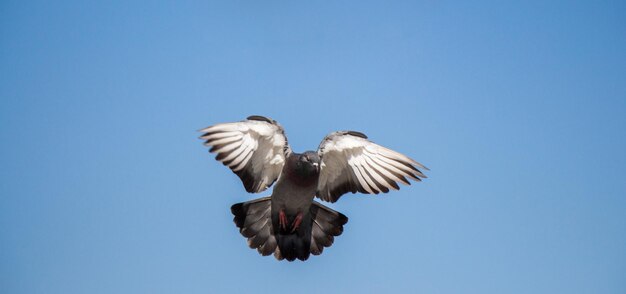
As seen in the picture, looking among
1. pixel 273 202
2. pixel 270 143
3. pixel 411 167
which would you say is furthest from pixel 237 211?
pixel 411 167

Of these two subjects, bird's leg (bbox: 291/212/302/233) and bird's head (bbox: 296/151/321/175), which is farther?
bird's leg (bbox: 291/212/302/233)

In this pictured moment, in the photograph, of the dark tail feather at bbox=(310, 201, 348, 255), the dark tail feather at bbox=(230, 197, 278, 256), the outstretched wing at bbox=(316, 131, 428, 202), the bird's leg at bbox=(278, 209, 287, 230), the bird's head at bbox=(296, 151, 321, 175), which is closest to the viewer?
the bird's head at bbox=(296, 151, 321, 175)

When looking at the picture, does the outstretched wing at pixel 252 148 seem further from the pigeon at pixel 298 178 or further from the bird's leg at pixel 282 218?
the bird's leg at pixel 282 218

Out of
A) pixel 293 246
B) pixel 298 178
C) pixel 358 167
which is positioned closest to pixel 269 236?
pixel 293 246

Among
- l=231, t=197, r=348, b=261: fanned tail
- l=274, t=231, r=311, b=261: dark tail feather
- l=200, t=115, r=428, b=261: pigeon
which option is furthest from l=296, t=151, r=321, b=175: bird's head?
l=274, t=231, r=311, b=261: dark tail feather

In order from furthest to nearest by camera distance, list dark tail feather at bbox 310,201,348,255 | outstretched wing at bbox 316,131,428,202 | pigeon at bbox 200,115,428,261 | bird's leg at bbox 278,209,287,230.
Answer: dark tail feather at bbox 310,201,348,255 < outstretched wing at bbox 316,131,428,202 < bird's leg at bbox 278,209,287,230 < pigeon at bbox 200,115,428,261

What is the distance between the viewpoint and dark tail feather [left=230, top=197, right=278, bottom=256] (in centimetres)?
1207

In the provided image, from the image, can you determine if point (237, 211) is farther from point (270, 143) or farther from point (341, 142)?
point (341, 142)

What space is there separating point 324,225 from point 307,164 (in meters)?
1.96

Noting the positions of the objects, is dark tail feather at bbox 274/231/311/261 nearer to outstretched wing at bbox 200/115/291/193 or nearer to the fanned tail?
the fanned tail

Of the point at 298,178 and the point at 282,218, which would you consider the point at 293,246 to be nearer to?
the point at 282,218

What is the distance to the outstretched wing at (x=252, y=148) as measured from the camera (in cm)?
1084

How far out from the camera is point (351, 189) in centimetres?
1239

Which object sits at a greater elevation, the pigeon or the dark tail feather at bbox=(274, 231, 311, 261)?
the pigeon
